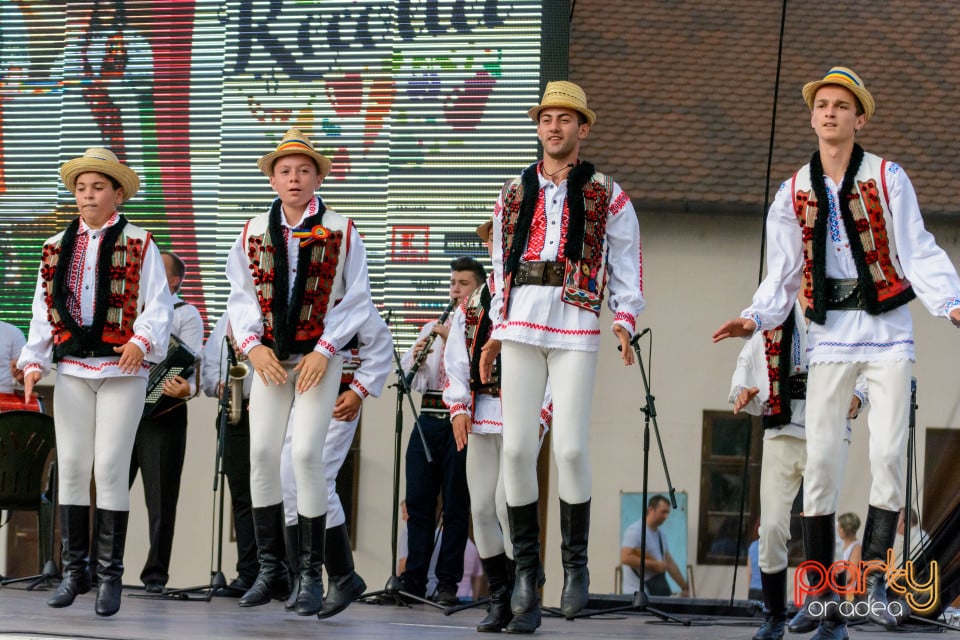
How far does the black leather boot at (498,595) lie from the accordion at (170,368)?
8.59 ft

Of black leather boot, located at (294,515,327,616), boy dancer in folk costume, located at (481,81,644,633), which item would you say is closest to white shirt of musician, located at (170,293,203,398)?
black leather boot, located at (294,515,327,616)

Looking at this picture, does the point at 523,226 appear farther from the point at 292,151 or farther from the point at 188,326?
the point at 188,326

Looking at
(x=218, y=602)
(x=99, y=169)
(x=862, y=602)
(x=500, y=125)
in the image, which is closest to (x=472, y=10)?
(x=500, y=125)

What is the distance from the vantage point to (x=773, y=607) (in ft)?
16.1

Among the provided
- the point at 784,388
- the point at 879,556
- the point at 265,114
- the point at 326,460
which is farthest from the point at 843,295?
the point at 265,114

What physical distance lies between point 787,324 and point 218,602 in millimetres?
3138

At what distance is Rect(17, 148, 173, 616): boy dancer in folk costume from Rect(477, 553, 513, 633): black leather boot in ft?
4.91

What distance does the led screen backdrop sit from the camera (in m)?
8.07

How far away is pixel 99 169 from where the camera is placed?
558 centimetres

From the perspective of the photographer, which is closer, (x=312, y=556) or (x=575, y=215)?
(x=575, y=215)

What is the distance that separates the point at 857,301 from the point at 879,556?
2.82 feet

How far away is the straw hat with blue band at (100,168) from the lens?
5.57 m

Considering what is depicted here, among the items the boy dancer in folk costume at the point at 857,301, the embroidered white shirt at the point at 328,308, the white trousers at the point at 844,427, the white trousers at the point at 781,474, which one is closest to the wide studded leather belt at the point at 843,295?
the boy dancer in folk costume at the point at 857,301

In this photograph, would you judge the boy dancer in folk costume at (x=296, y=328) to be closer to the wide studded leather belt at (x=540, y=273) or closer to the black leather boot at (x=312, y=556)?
the black leather boot at (x=312, y=556)
